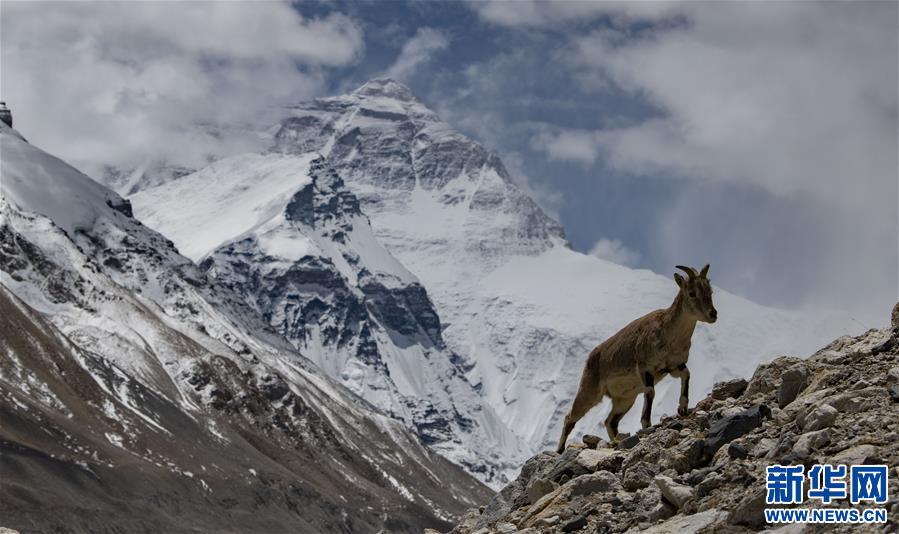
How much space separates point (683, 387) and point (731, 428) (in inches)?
149

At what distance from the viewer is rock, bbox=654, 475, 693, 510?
18.8 meters

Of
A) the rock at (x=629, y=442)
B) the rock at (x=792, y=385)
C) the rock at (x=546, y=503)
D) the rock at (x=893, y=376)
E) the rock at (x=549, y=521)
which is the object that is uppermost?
the rock at (x=792, y=385)

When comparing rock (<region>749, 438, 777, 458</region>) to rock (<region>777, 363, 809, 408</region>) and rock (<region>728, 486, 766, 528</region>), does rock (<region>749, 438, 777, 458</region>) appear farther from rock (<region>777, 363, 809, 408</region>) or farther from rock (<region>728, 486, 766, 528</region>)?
rock (<region>777, 363, 809, 408</region>)

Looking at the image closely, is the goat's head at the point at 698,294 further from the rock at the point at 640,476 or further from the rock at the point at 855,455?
the rock at the point at 855,455

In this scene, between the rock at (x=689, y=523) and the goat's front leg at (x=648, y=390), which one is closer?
the rock at (x=689, y=523)

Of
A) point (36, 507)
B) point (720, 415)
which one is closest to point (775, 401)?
point (720, 415)

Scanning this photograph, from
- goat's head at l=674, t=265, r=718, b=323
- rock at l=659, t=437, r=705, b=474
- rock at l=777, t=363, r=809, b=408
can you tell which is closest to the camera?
rock at l=659, t=437, r=705, b=474

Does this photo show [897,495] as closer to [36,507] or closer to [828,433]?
[828,433]

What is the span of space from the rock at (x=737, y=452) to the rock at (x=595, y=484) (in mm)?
2319

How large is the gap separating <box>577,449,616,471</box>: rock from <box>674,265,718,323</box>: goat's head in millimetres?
2819

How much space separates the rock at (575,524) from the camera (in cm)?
2048

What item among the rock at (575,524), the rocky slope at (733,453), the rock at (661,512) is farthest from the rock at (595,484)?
the rock at (661,512)

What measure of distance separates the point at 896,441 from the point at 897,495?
2.04 meters

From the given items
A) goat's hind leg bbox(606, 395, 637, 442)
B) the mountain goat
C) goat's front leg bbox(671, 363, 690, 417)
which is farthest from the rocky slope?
goat's hind leg bbox(606, 395, 637, 442)
